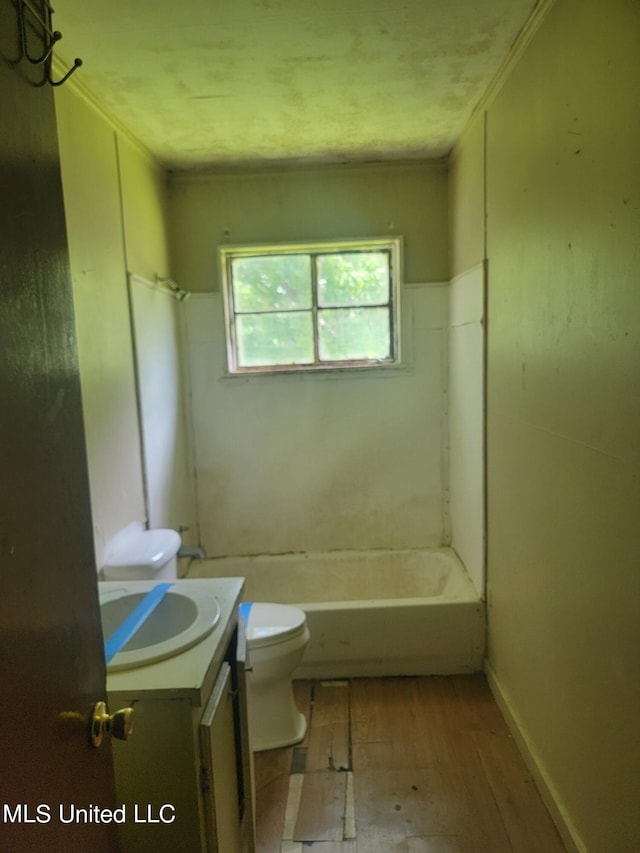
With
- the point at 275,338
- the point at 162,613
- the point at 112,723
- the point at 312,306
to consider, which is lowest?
the point at 162,613

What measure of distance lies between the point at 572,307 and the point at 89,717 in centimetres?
140

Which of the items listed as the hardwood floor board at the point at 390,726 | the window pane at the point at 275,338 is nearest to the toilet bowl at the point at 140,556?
the hardwood floor board at the point at 390,726

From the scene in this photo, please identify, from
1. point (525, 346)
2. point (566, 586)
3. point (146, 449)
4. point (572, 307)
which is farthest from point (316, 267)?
point (566, 586)

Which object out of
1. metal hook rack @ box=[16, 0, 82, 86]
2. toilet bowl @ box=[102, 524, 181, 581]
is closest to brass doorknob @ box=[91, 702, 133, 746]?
metal hook rack @ box=[16, 0, 82, 86]

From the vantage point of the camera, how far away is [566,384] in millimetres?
1527

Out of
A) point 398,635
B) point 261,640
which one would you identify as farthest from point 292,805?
point 398,635

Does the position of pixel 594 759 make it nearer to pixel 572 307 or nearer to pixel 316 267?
pixel 572 307

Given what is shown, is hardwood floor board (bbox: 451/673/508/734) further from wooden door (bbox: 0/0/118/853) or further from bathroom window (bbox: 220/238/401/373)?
wooden door (bbox: 0/0/118/853)

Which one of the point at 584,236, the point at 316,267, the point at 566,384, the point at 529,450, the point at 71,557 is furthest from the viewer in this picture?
the point at 316,267

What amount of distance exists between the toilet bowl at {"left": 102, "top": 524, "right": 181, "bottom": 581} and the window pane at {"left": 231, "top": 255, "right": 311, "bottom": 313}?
4.69 feet

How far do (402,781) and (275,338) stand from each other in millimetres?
2140

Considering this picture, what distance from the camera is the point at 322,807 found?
1.85 meters

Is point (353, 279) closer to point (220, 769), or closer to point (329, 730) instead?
point (329, 730)

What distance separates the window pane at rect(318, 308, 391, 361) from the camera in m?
3.11
